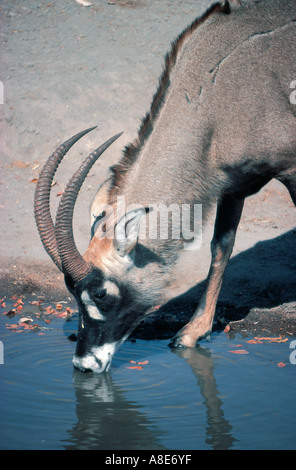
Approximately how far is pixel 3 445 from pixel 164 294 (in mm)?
2134

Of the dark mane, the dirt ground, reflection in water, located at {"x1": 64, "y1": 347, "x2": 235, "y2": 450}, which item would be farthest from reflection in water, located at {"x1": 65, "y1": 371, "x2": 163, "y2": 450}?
the dark mane

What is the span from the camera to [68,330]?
23.2ft

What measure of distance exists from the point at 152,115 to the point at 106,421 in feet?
8.85

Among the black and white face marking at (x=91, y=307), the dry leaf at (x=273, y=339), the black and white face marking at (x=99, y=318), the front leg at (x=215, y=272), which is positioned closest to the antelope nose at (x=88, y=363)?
the black and white face marking at (x=99, y=318)

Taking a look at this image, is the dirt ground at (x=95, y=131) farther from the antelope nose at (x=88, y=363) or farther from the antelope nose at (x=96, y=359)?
the antelope nose at (x=88, y=363)

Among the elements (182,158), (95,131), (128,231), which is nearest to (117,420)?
(128,231)

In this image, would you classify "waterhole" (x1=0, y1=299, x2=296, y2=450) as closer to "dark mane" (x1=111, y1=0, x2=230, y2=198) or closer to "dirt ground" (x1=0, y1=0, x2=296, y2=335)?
"dirt ground" (x1=0, y1=0, x2=296, y2=335)

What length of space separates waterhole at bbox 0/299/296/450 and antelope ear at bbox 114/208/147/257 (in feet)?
3.80

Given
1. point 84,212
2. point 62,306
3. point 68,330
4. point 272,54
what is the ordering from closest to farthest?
point 272,54 < point 68,330 < point 62,306 < point 84,212

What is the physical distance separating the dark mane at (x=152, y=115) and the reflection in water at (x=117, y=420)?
1704 millimetres

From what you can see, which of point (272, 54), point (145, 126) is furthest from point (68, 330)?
point (272, 54)

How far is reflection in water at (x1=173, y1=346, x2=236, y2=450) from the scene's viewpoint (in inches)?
183

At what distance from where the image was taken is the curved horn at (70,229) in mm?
5391
